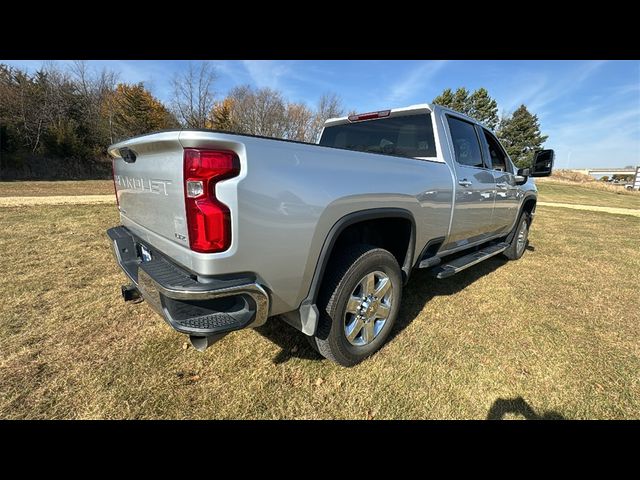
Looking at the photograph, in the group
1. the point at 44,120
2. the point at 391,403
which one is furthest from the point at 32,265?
the point at 44,120

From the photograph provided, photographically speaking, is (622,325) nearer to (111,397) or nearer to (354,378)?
(354,378)

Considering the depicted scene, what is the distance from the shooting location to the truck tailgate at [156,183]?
5.41 ft

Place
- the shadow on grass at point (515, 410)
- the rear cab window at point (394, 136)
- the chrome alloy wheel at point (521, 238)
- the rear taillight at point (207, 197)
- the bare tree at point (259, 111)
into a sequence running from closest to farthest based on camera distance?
the rear taillight at point (207, 197)
the shadow on grass at point (515, 410)
the rear cab window at point (394, 136)
the chrome alloy wheel at point (521, 238)
the bare tree at point (259, 111)

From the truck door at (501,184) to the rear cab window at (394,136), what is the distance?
1327mm

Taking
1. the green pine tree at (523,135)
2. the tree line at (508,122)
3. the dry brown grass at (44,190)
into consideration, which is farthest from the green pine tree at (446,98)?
the dry brown grass at (44,190)

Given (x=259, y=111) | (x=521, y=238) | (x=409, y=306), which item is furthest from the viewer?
(x=259, y=111)

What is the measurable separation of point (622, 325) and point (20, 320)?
612 centimetres

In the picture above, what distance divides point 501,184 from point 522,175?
77 centimetres

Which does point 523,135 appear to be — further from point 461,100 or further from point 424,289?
point 424,289

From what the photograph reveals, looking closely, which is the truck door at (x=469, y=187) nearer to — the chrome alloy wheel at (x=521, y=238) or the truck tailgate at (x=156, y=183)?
the chrome alloy wheel at (x=521, y=238)

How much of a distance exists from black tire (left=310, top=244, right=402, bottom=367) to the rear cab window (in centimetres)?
143

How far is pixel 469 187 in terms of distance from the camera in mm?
3400

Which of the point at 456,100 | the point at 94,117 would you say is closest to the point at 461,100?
the point at 456,100

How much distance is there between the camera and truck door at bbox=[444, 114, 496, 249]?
3.31 m
